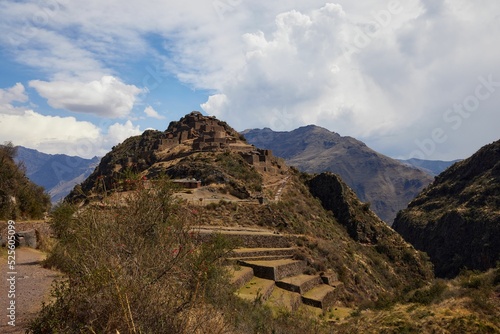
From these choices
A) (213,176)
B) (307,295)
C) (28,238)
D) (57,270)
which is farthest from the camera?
(213,176)

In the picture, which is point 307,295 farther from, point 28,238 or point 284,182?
point 284,182

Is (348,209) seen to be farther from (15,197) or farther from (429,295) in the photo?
(15,197)

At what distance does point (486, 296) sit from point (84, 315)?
1371 cm

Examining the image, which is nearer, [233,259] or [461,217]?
[233,259]

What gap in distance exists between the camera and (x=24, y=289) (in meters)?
8.73

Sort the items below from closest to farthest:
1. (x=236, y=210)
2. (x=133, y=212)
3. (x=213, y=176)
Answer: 1. (x=133, y=212)
2. (x=236, y=210)
3. (x=213, y=176)

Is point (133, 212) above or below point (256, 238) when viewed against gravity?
above

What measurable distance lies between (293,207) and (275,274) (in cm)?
1532

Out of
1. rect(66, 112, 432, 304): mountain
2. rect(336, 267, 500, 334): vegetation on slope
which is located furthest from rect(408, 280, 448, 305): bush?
rect(66, 112, 432, 304): mountain

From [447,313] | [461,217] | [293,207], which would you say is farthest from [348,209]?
[447,313]

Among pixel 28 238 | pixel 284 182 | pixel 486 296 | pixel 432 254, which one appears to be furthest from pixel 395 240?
pixel 28 238

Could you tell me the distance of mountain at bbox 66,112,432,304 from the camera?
90.0ft

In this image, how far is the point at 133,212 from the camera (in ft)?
22.1

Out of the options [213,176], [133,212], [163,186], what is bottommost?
[133,212]
